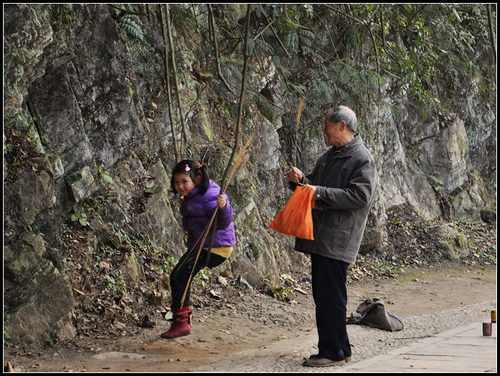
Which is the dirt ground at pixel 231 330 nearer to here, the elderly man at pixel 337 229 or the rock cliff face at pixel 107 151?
the rock cliff face at pixel 107 151

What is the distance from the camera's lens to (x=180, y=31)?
1027 centimetres

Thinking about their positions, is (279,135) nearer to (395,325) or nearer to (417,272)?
(417,272)

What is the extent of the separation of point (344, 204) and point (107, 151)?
402 centimetres

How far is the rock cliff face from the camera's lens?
630cm

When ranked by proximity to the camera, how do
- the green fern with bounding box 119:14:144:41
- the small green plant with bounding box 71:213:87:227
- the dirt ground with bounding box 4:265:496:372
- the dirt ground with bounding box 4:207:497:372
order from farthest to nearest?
1. the green fern with bounding box 119:14:144:41
2. the small green plant with bounding box 71:213:87:227
3. the dirt ground with bounding box 4:207:497:372
4. the dirt ground with bounding box 4:265:496:372

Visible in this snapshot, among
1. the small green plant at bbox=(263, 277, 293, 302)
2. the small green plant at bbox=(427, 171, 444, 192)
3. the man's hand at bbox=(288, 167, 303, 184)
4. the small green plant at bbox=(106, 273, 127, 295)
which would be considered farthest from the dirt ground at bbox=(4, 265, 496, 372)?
the small green plant at bbox=(427, 171, 444, 192)

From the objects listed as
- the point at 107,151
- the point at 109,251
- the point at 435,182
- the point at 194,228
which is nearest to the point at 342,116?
the point at 194,228

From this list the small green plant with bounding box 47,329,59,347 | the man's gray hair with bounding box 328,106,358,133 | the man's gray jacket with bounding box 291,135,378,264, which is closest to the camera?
the man's gray jacket with bounding box 291,135,378,264

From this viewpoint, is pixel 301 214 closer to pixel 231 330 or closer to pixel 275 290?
pixel 231 330

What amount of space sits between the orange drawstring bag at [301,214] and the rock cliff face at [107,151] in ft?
7.15

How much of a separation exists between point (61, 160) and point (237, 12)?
4.93m

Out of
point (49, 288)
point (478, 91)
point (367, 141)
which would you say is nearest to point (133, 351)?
point (49, 288)

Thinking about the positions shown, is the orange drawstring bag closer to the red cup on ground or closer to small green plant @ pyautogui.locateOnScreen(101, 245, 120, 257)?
the red cup on ground

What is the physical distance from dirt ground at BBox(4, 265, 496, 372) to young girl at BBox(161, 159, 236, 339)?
33 cm
